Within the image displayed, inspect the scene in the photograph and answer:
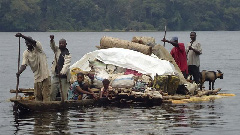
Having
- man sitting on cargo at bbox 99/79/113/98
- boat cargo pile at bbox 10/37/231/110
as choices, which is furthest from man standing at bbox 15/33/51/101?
man sitting on cargo at bbox 99/79/113/98

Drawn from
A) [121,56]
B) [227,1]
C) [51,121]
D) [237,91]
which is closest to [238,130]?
[51,121]

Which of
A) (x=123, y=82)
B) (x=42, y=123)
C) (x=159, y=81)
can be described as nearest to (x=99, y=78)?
(x=123, y=82)

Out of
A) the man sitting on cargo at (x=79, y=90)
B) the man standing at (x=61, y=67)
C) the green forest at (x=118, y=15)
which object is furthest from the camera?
the green forest at (x=118, y=15)

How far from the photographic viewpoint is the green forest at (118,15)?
375 ft

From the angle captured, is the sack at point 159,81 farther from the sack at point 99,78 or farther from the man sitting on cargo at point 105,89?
the man sitting on cargo at point 105,89

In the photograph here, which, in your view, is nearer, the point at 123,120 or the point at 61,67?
the point at 123,120

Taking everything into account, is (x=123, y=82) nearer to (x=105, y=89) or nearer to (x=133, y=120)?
(x=105, y=89)

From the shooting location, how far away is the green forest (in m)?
114

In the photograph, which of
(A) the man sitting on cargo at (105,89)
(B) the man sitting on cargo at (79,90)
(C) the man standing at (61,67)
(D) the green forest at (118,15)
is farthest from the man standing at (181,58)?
(D) the green forest at (118,15)

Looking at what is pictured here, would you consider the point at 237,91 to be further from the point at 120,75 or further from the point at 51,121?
the point at 51,121

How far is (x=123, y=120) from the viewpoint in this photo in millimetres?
17234

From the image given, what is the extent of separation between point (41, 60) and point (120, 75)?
3.10 m

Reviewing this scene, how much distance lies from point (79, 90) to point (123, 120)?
6.82ft

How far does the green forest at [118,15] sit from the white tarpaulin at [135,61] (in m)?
91.8
